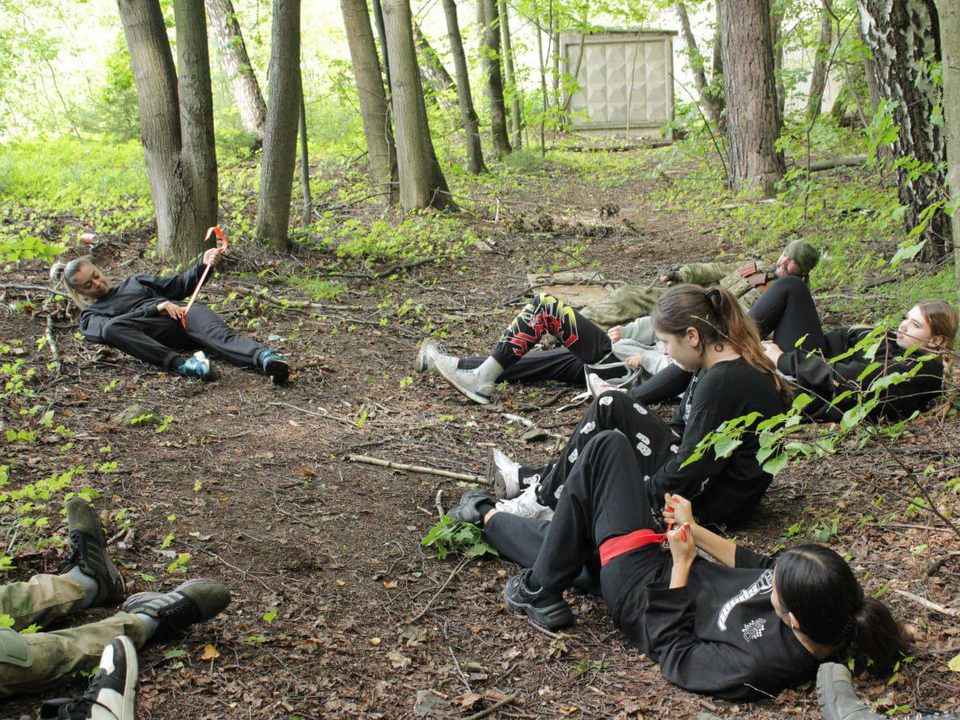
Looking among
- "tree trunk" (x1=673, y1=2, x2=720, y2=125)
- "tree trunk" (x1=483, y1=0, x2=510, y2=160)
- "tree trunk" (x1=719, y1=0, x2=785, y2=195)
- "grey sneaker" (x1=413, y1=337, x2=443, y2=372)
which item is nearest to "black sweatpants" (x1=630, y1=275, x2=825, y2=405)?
"grey sneaker" (x1=413, y1=337, x2=443, y2=372)

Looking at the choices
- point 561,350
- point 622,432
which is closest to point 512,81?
point 561,350

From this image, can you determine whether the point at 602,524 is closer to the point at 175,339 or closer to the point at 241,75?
the point at 175,339

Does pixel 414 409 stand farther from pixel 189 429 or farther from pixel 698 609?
pixel 698 609

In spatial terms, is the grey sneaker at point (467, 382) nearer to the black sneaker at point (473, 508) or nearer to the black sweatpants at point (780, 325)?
the black sweatpants at point (780, 325)

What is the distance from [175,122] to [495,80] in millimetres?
9167

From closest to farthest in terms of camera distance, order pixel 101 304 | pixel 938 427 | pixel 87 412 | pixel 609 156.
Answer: pixel 938 427 → pixel 87 412 → pixel 101 304 → pixel 609 156

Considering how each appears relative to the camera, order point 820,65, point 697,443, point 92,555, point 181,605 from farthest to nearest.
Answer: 1. point 820,65
2. point 697,443
3. point 92,555
4. point 181,605

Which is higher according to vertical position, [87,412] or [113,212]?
[113,212]

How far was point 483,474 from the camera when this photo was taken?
4254 millimetres

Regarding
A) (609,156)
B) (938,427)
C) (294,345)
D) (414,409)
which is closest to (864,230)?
(938,427)

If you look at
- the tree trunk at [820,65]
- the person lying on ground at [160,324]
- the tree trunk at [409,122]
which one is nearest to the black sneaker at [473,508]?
the person lying on ground at [160,324]

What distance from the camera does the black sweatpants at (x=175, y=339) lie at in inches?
211

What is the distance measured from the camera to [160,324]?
5.62 meters

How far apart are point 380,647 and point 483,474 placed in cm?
158
